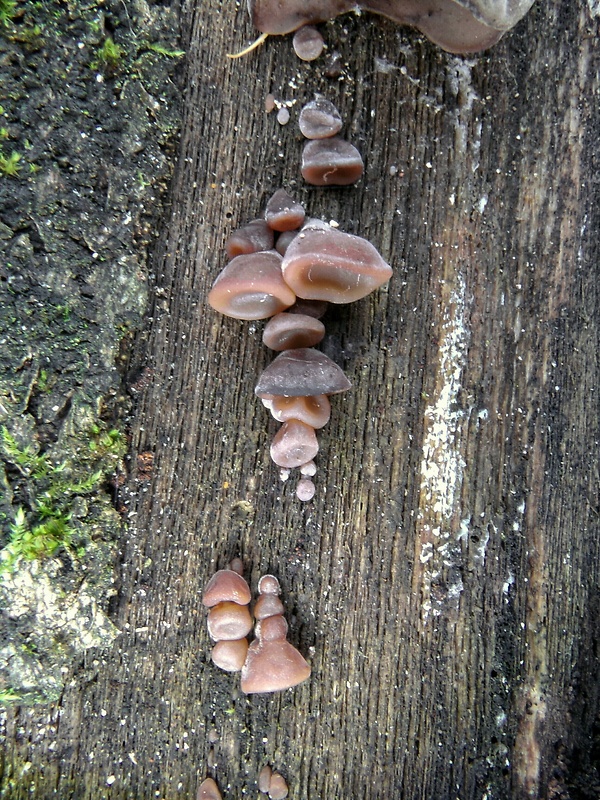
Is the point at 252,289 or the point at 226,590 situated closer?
the point at 252,289

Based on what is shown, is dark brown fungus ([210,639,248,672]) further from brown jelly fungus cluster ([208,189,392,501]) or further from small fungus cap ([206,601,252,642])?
brown jelly fungus cluster ([208,189,392,501])

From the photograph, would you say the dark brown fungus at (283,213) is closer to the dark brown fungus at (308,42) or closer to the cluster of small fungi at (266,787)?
the dark brown fungus at (308,42)

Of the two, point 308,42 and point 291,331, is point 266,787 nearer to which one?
point 291,331

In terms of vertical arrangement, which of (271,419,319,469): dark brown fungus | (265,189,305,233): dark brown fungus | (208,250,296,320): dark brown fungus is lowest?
(271,419,319,469): dark brown fungus

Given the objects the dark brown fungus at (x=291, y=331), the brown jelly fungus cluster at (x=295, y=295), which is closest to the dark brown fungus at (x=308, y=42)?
the brown jelly fungus cluster at (x=295, y=295)

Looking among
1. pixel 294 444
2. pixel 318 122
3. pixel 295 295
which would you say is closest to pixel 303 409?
pixel 294 444

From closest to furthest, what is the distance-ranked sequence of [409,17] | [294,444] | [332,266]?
1. [332,266]
2. [294,444]
3. [409,17]

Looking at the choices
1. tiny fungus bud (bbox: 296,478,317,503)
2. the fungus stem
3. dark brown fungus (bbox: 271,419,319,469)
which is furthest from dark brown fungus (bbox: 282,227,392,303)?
the fungus stem
